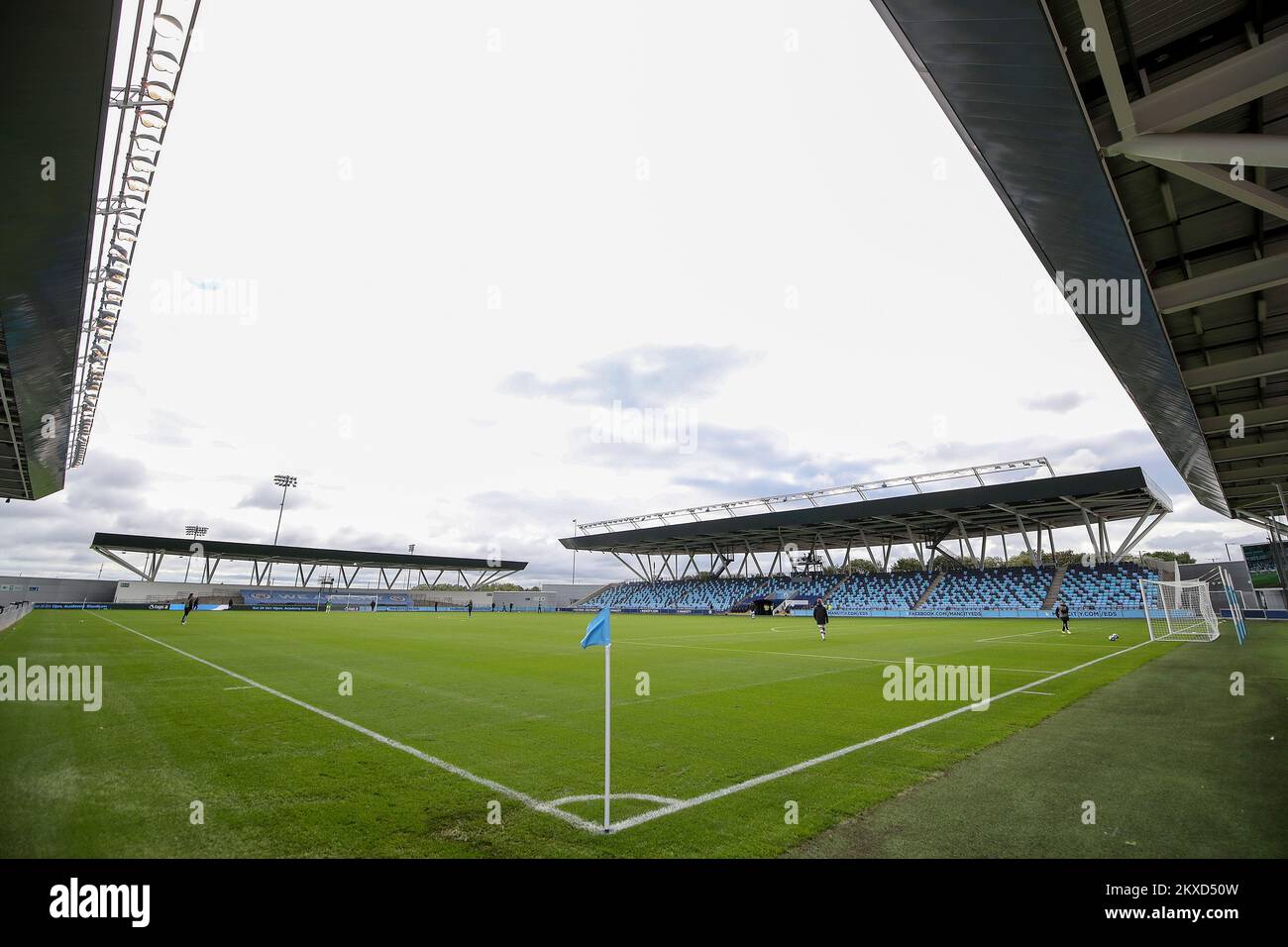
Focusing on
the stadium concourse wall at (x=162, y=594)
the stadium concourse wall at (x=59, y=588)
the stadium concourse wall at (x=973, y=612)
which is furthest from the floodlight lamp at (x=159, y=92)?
the stadium concourse wall at (x=59, y=588)

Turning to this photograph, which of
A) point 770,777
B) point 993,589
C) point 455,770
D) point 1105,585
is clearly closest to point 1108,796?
point 770,777

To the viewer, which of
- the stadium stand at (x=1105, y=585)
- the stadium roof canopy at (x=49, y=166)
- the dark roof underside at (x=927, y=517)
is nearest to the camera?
the stadium roof canopy at (x=49, y=166)

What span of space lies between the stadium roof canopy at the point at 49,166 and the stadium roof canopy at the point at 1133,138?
8.27 meters

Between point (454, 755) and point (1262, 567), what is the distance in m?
77.2

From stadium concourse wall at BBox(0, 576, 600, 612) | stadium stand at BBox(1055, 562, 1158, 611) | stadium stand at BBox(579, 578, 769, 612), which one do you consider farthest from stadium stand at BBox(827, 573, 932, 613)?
stadium concourse wall at BBox(0, 576, 600, 612)

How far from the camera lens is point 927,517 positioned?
5847 cm

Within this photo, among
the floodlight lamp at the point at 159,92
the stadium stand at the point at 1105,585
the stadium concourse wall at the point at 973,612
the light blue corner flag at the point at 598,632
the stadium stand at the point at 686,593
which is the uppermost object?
the floodlight lamp at the point at 159,92

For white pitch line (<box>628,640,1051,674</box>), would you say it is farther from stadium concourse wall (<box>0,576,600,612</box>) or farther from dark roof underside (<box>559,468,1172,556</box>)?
stadium concourse wall (<box>0,576,600,612</box>)

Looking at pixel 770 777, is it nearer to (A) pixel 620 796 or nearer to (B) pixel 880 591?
(A) pixel 620 796

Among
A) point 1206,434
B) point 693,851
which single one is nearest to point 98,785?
point 693,851

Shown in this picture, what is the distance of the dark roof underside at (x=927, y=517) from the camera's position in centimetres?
4366

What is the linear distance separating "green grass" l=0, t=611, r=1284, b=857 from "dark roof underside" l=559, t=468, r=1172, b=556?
33.2 meters

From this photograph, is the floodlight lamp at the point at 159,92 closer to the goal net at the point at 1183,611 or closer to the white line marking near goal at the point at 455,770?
the white line marking near goal at the point at 455,770
